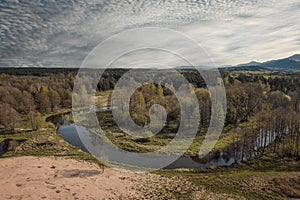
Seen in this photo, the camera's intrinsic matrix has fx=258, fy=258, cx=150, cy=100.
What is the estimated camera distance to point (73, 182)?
885 inches

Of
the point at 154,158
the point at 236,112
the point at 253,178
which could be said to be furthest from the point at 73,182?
the point at 236,112

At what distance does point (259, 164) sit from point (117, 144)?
18.3 meters

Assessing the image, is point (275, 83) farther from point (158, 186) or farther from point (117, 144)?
point (158, 186)

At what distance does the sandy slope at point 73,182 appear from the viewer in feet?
66.0

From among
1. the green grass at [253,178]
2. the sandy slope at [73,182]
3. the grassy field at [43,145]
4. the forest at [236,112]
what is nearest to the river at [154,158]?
the grassy field at [43,145]

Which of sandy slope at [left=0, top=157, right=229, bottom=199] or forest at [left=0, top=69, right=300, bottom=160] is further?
forest at [left=0, top=69, right=300, bottom=160]

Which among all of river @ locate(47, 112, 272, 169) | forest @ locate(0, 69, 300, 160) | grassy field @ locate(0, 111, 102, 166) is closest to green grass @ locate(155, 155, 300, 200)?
river @ locate(47, 112, 272, 169)

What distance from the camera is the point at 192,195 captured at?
66.8ft

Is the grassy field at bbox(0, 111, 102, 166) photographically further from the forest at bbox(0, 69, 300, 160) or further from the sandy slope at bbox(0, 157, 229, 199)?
the forest at bbox(0, 69, 300, 160)

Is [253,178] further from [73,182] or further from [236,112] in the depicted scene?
[236,112]

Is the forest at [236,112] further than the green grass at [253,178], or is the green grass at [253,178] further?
the forest at [236,112]

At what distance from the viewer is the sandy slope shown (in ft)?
66.0

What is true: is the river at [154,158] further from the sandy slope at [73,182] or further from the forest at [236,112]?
the sandy slope at [73,182]

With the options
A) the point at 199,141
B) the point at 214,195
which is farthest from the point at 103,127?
the point at 214,195
